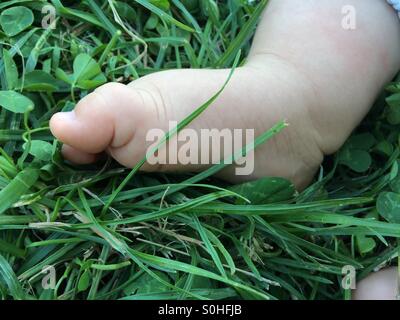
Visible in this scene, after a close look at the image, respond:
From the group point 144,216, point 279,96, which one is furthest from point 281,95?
point 144,216

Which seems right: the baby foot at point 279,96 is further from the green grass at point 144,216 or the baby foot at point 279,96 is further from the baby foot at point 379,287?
the baby foot at point 379,287

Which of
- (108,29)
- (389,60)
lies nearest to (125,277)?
(108,29)

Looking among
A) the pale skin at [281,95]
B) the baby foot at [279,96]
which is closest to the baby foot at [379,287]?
the pale skin at [281,95]

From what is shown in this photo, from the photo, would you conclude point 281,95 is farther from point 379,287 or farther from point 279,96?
point 379,287
